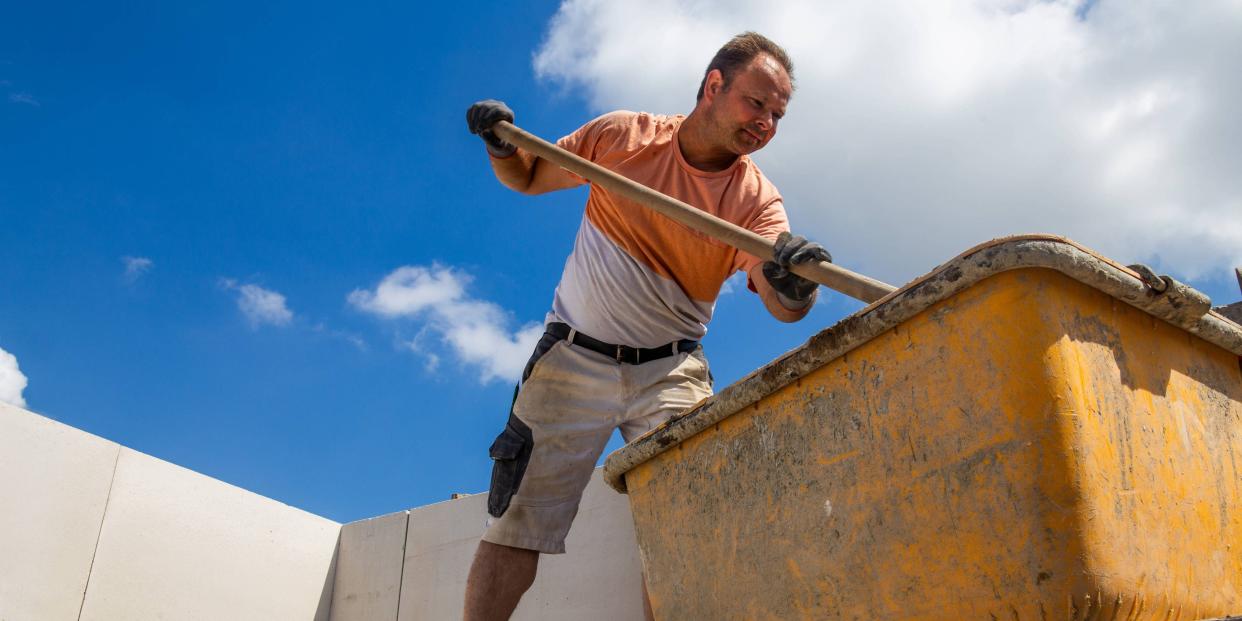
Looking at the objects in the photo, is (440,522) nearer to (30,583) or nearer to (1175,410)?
(30,583)

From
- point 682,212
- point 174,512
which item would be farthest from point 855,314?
point 174,512

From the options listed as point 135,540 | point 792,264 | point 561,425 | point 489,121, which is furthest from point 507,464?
point 135,540

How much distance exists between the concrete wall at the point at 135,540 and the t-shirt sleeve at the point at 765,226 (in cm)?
270

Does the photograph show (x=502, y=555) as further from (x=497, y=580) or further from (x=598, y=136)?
(x=598, y=136)

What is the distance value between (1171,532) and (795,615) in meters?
0.42

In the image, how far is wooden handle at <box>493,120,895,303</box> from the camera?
171cm

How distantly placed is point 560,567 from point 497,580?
195cm

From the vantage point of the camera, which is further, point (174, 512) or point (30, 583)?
point (174, 512)

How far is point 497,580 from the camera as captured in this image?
1969 mm

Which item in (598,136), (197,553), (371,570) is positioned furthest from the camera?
(371,570)

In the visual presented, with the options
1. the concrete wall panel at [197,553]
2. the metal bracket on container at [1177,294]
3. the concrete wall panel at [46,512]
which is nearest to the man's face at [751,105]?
the metal bracket on container at [1177,294]

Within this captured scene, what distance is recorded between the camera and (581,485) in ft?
6.88

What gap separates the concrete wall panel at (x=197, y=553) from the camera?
375 cm

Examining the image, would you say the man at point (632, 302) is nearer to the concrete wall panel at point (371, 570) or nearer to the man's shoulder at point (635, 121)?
the man's shoulder at point (635, 121)
